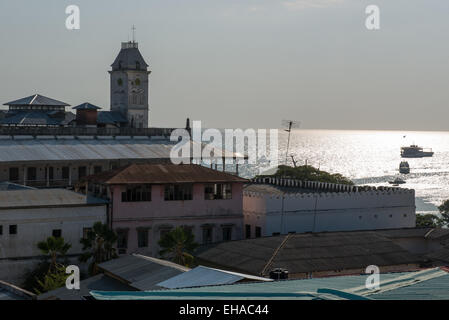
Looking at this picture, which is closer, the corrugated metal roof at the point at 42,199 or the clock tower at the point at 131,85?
the corrugated metal roof at the point at 42,199

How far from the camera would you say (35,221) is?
4944 centimetres

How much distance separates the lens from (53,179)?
221 ft

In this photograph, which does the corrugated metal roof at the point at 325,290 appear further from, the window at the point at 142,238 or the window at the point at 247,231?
the window at the point at 247,231

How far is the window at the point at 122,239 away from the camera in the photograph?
5250 centimetres

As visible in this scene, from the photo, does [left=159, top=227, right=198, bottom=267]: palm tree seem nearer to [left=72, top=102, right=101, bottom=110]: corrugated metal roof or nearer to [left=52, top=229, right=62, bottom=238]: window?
[left=52, top=229, right=62, bottom=238]: window

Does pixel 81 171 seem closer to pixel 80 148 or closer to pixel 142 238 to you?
pixel 80 148

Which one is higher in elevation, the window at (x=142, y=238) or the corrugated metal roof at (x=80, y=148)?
the corrugated metal roof at (x=80, y=148)

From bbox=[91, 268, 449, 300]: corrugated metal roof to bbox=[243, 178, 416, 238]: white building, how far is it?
1445 inches

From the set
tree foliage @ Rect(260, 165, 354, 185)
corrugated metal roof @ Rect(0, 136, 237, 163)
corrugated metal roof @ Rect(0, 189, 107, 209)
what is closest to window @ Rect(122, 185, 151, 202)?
corrugated metal roof @ Rect(0, 189, 107, 209)

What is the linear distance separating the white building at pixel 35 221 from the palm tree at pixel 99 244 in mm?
2419

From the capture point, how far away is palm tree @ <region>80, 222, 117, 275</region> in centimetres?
4666

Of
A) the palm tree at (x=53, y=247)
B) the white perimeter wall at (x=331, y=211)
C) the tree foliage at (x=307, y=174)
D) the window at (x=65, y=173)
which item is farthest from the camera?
the tree foliage at (x=307, y=174)

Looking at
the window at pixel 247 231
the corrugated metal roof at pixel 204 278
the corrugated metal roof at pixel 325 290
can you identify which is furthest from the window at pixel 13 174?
the corrugated metal roof at pixel 325 290

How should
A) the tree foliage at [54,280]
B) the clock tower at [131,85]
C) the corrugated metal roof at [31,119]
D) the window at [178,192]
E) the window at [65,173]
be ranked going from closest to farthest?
the tree foliage at [54,280] < the window at [178,192] < the window at [65,173] < the corrugated metal roof at [31,119] < the clock tower at [131,85]
